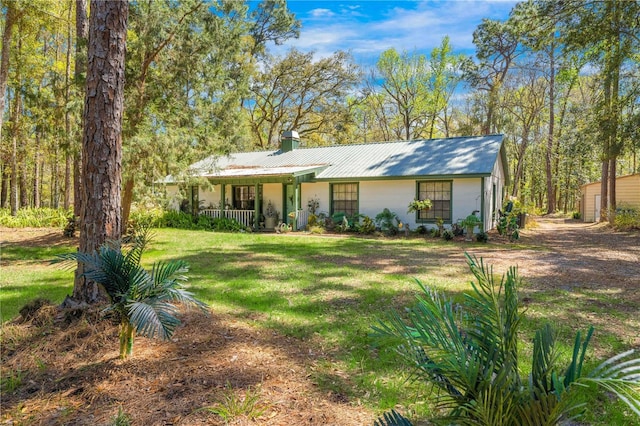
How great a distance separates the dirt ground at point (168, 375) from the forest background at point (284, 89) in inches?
256

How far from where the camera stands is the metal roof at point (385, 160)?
13469 millimetres

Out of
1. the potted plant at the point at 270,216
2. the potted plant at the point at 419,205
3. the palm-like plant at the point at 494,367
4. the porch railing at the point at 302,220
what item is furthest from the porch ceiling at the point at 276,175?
the palm-like plant at the point at 494,367

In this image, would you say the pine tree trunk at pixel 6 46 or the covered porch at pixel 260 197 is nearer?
the pine tree trunk at pixel 6 46

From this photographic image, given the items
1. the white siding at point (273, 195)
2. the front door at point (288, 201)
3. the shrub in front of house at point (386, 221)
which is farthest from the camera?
the white siding at point (273, 195)

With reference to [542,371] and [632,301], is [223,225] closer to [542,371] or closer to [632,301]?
[632,301]

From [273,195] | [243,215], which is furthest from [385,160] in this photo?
[243,215]

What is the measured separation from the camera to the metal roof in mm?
13469

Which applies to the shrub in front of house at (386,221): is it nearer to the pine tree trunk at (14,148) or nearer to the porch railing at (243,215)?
the porch railing at (243,215)

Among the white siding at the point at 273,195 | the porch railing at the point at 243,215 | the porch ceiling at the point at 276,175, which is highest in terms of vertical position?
the porch ceiling at the point at 276,175

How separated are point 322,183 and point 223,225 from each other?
470 cm

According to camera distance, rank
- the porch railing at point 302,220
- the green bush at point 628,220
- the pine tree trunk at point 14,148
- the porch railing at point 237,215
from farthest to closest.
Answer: the pine tree trunk at point 14,148 → the porch railing at point 237,215 → the porch railing at point 302,220 → the green bush at point 628,220

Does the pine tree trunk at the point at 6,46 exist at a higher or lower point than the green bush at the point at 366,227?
higher

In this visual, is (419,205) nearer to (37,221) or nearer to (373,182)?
(373,182)

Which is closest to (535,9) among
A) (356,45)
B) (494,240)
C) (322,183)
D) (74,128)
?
(494,240)
